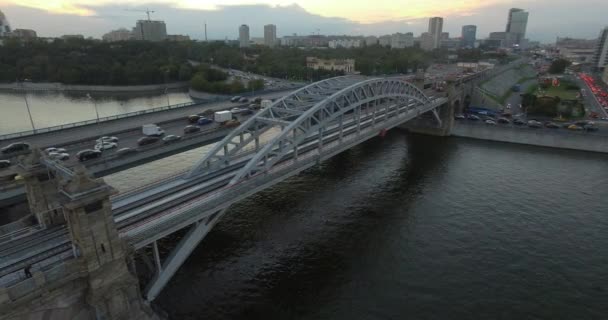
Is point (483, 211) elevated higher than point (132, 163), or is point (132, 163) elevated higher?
point (132, 163)

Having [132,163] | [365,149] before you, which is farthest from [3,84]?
[365,149]

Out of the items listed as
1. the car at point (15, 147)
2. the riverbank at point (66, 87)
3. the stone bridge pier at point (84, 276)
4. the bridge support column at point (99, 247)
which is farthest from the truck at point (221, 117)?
the riverbank at point (66, 87)

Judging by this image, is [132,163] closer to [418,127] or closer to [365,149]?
[365,149]

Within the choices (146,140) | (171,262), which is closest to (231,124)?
(146,140)

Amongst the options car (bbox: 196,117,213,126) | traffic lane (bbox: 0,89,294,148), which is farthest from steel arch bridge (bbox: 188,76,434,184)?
traffic lane (bbox: 0,89,294,148)

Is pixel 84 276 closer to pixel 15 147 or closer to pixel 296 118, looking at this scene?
pixel 296 118

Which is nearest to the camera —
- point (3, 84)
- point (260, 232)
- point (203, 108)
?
point (260, 232)
